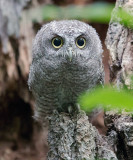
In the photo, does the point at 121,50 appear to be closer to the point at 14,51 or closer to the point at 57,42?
the point at 57,42

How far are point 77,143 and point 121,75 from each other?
771mm

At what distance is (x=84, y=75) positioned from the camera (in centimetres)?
254

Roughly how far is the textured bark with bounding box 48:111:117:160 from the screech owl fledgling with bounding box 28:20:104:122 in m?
0.51

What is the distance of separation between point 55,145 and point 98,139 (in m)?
0.31

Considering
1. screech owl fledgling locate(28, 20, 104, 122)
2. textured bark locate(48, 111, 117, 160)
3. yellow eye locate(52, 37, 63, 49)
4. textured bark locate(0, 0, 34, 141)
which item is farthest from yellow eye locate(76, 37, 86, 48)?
textured bark locate(0, 0, 34, 141)

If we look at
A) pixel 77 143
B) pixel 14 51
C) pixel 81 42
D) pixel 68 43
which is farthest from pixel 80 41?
pixel 14 51

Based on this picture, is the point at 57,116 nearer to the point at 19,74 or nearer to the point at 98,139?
the point at 98,139

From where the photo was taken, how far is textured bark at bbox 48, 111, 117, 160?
185 centimetres

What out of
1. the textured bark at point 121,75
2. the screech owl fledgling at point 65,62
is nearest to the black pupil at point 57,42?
the screech owl fledgling at point 65,62

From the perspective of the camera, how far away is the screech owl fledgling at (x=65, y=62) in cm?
233

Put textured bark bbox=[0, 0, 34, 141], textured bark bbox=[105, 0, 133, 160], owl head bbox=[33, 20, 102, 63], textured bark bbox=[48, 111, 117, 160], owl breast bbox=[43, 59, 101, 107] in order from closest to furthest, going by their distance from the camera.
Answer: textured bark bbox=[48, 111, 117, 160] → textured bark bbox=[105, 0, 133, 160] → owl head bbox=[33, 20, 102, 63] → owl breast bbox=[43, 59, 101, 107] → textured bark bbox=[0, 0, 34, 141]

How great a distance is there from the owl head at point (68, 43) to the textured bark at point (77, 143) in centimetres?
53

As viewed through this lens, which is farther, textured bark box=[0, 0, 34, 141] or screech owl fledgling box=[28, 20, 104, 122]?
textured bark box=[0, 0, 34, 141]

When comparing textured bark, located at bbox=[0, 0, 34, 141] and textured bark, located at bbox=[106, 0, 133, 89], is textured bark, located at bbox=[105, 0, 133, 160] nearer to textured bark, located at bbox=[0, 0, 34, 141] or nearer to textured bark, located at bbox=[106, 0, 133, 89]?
textured bark, located at bbox=[106, 0, 133, 89]
